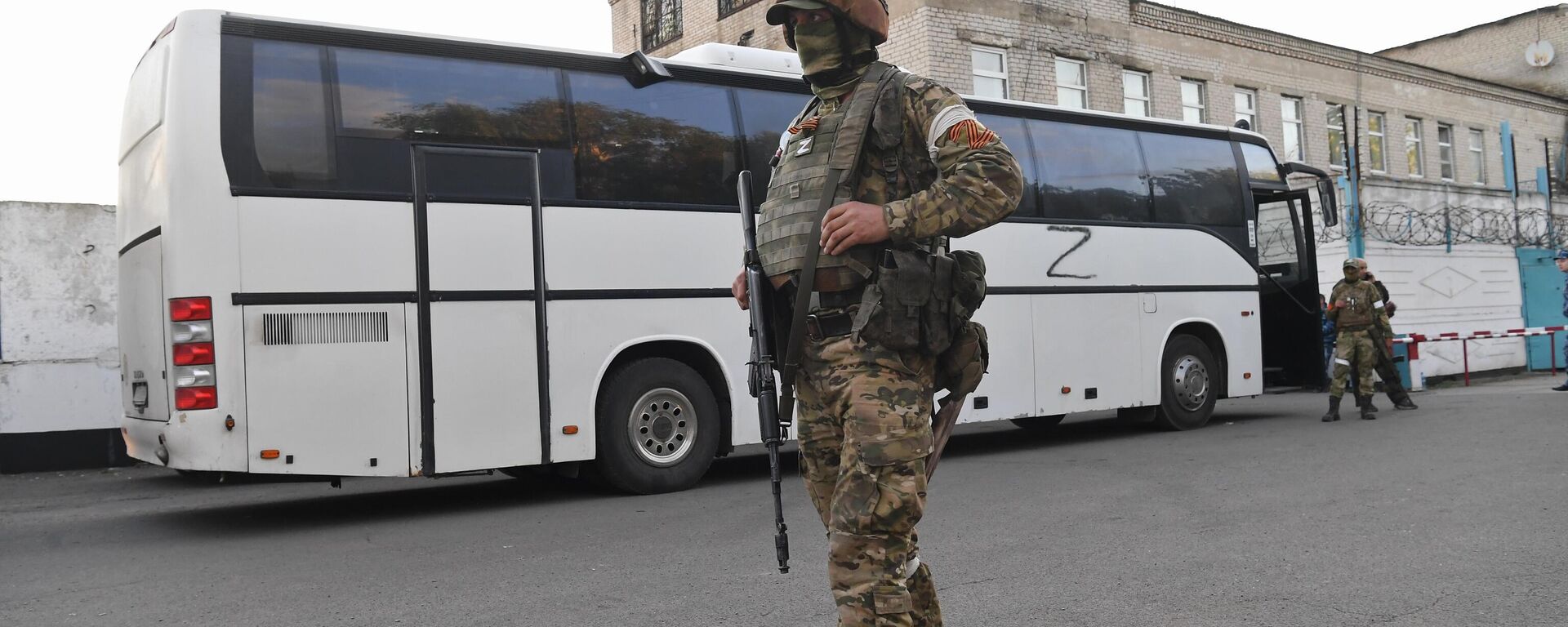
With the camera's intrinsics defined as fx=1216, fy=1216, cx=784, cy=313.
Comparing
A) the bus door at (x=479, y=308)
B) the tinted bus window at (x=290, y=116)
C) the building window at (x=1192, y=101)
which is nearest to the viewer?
the tinted bus window at (x=290, y=116)

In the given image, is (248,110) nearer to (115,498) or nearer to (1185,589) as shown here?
(115,498)

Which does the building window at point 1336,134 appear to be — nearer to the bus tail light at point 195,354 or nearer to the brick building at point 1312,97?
the brick building at point 1312,97

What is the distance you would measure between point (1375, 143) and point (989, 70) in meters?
11.8

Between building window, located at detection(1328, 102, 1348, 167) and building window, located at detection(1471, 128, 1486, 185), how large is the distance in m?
6.08

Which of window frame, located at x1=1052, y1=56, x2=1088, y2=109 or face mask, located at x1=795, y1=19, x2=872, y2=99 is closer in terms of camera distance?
face mask, located at x1=795, y1=19, x2=872, y2=99

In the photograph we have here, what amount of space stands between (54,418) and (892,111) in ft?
39.8

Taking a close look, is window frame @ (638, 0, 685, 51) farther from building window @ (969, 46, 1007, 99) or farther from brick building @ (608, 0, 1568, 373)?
building window @ (969, 46, 1007, 99)

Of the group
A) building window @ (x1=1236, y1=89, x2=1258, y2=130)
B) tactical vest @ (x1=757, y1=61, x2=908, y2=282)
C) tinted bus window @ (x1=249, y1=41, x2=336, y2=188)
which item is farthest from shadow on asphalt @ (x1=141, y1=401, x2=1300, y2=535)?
building window @ (x1=1236, y1=89, x2=1258, y2=130)

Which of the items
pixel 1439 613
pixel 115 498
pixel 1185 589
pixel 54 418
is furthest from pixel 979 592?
pixel 54 418

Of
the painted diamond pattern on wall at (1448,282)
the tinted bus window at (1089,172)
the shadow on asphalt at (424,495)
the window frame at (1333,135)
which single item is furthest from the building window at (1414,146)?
the tinted bus window at (1089,172)

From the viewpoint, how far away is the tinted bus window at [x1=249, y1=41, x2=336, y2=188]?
23.3 feet

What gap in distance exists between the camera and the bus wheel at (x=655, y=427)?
27.0 feet

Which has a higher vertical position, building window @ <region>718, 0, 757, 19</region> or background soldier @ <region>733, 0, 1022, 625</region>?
building window @ <region>718, 0, 757, 19</region>

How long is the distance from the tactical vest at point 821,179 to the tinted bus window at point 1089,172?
7.92 metres
